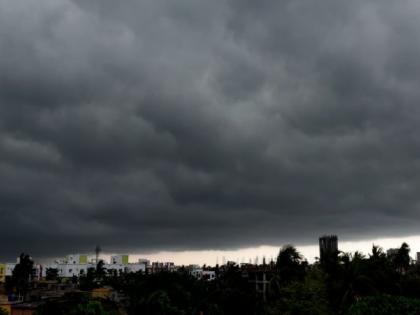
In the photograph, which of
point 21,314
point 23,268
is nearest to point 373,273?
point 21,314

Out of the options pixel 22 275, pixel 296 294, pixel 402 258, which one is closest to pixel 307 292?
pixel 296 294

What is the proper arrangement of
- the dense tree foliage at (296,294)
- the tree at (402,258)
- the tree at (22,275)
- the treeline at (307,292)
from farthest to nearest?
1. the tree at (402,258)
2. the tree at (22,275)
3. the dense tree foliage at (296,294)
4. the treeline at (307,292)

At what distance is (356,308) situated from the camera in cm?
3675

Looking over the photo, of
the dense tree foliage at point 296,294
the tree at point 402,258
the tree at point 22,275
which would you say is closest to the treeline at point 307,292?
the dense tree foliage at point 296,294

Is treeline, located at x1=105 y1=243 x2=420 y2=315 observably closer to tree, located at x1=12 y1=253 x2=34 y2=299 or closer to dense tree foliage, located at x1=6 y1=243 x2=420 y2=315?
dense tree foliage, located at x1=6 y1=243 x2=420 y2=315

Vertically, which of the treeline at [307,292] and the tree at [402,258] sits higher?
the tree at [402,258]

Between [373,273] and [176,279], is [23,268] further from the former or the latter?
[373,273]

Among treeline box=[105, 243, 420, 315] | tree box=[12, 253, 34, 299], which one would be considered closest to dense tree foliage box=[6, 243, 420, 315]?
treeline box=[105, 243, 420, 315]

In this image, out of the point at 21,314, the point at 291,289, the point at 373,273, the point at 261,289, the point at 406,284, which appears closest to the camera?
the point at 291,289

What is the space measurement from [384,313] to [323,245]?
75.8 m

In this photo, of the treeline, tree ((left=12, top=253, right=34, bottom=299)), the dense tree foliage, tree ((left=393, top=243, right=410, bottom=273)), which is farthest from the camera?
tree ((left=393, top=243, right=410, bottom=273))

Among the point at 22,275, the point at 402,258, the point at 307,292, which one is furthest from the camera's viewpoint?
the point at 402,258

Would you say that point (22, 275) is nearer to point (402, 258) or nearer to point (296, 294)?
point (296, 294)

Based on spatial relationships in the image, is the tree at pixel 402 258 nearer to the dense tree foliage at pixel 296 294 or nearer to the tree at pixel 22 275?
the dense tree foliage at pixel 296 294
